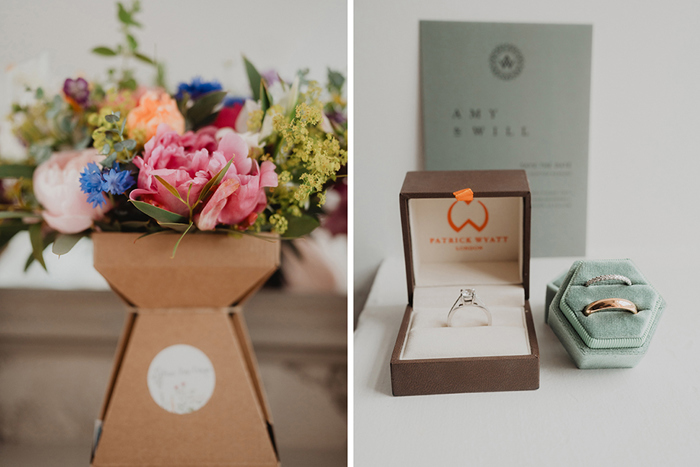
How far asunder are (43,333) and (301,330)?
0.34m

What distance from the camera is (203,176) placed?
0.41 metres

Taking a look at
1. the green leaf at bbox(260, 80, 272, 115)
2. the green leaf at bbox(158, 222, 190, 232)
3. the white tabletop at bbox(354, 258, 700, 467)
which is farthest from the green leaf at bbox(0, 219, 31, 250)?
the white tabletop at bbox(354, 258, 700, 467)

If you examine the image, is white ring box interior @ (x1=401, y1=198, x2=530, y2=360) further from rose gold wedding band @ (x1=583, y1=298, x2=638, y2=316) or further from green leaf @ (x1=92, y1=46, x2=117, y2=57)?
green leaf @ (x1=92, y1=46, x2=117, y2=57)

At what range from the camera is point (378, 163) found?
950 mm

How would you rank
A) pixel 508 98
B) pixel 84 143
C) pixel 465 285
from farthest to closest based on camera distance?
pixel 508 98 < pixel 465 285 < pixel 84 143

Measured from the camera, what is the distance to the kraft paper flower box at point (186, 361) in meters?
0.46

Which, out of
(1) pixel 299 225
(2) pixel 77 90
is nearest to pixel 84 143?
(2) pixel 77 90

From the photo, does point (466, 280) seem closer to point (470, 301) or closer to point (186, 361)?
point (470, 301)

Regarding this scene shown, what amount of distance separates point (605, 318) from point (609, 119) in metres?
0.63

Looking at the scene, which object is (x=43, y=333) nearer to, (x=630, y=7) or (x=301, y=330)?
(x=301, y=330)

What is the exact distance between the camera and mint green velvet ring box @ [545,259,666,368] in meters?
0.49

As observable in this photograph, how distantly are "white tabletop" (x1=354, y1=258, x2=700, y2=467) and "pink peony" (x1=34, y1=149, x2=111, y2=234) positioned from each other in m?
0.36

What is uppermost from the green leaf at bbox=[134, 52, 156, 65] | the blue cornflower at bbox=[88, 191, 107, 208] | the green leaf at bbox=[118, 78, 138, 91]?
the green leaf at bbox=[134, 52, 156, 65]

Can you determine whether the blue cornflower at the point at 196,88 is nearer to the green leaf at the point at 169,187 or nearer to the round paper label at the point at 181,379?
the green leaf at the point at 169,187
